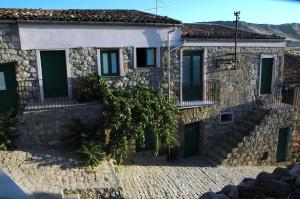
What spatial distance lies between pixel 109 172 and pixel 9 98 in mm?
4728

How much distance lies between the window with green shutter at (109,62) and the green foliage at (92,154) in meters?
3.00

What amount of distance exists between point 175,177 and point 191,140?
2780 mm

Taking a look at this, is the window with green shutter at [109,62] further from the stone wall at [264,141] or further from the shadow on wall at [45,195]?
the stone wall at [264,141]

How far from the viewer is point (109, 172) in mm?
8633

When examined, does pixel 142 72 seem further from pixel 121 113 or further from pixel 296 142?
pixel 296 142

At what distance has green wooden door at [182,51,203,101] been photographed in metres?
11.9

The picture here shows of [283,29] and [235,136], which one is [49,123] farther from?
[283,29]

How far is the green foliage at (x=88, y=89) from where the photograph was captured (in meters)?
10.4

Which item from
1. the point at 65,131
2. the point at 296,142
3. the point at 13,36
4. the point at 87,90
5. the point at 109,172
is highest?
the point at 13,36

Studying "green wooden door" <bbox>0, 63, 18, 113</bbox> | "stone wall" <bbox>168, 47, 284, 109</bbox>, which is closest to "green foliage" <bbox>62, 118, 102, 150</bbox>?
"green wooden door" <bbox>0, 63, 18, 113</bbox>

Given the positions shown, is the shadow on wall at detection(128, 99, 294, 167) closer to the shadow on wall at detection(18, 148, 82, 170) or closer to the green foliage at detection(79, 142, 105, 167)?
the green foliage at detection(79, 142, 105, 167)

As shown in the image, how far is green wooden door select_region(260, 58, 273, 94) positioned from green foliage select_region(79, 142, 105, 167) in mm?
8564

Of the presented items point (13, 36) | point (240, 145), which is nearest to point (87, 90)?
point (13, 36)

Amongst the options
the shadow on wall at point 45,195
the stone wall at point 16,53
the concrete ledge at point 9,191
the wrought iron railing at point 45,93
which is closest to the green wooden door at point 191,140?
the wrought iron railing at point 45,93
